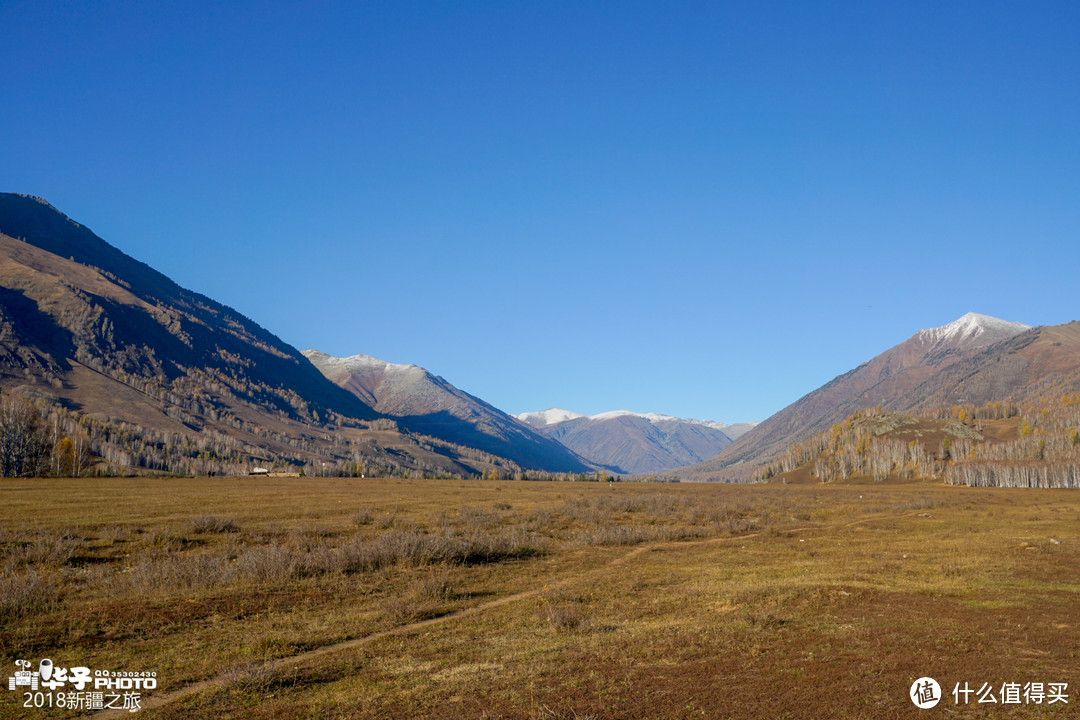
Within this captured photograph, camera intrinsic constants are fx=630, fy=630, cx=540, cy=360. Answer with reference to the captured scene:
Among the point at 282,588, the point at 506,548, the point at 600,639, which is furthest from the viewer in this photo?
the point at 506,548

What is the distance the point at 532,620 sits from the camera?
777 inches

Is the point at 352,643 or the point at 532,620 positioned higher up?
the point at 352,643

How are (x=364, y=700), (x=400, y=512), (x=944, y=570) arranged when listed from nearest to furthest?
(x=364, y=700)
(x=944, y=570)
(x=400, y=512)

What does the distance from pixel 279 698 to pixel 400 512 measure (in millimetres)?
41155

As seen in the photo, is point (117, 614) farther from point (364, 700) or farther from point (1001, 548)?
point (1001, 548)

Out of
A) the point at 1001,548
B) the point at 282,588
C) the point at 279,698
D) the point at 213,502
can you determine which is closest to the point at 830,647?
the point at 279,698

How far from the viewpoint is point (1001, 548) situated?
112ft

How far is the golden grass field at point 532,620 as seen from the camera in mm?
12883

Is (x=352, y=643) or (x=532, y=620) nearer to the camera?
(x=352, y=643)

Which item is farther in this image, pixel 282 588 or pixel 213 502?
pixel 213 502

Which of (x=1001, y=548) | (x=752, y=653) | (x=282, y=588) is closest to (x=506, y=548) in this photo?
(x=282, y=588)

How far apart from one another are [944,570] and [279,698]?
26531mm

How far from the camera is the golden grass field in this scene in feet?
42.3

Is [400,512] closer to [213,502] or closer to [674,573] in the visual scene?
[213,502]
